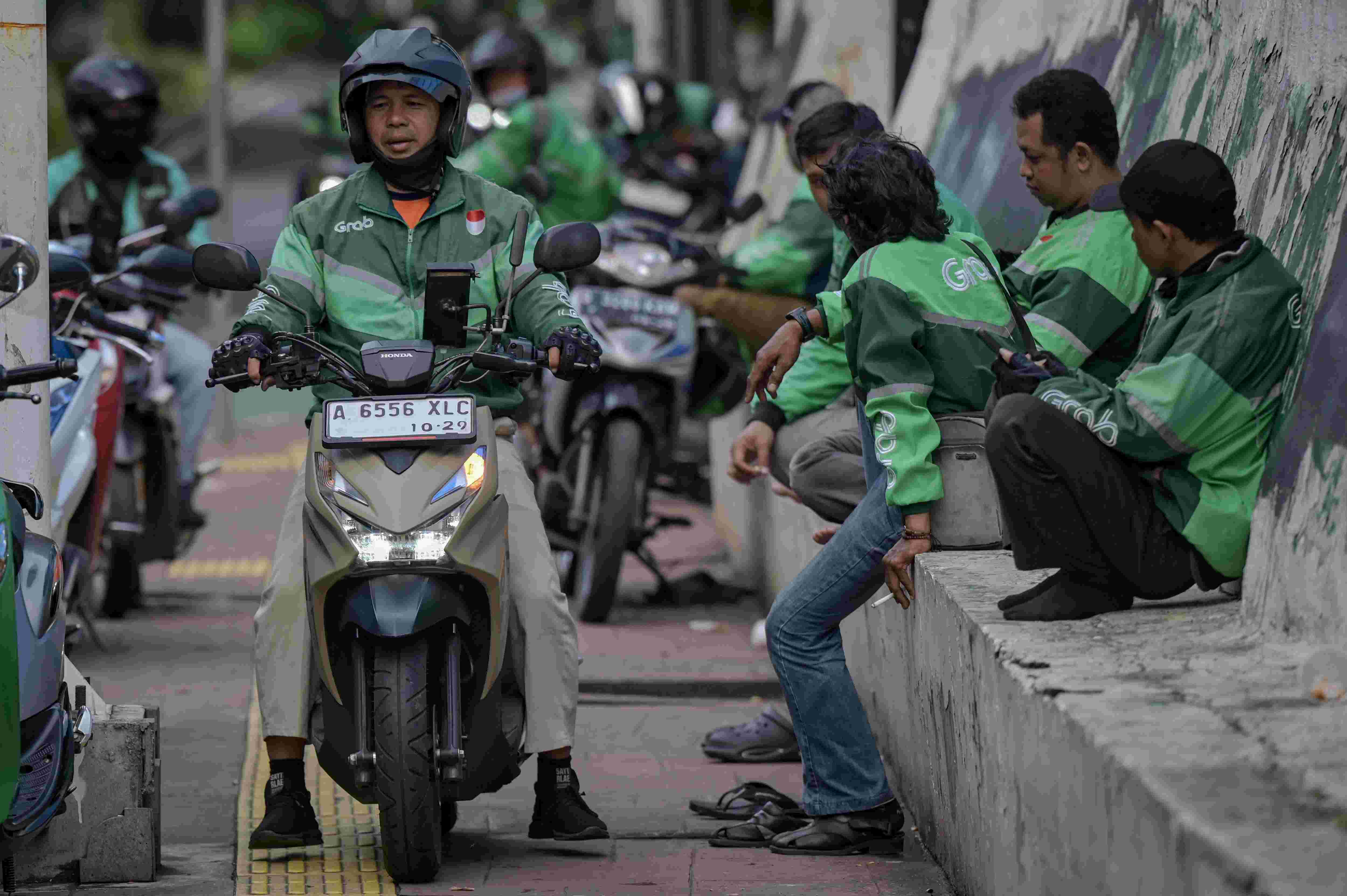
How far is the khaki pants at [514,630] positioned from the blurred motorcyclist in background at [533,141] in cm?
524

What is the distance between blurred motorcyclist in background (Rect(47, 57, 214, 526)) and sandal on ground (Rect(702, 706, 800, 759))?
11.5 ft

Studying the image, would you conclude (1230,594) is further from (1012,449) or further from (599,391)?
(599,391)

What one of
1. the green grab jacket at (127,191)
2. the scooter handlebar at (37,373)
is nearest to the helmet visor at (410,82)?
the scooter handlebar at (37,373)

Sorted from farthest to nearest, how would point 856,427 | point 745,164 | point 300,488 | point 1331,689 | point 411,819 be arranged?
point 745,164, point 856,427, point 300,488, point 411,819, point 1331,689

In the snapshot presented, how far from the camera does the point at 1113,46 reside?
23.1ft

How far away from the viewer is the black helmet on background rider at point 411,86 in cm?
503

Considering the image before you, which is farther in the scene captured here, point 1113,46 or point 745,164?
point 745,164

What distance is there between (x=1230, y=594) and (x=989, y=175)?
3.62m

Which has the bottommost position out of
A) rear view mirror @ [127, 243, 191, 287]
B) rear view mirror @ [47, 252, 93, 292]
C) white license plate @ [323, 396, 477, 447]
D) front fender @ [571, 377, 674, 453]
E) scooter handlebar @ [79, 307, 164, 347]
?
front fender @ [571, 377, 674, 453]

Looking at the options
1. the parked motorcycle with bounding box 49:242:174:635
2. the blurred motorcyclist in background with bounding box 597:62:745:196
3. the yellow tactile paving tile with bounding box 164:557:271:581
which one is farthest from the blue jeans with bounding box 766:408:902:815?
the blurred motorcyclist in background with bounding box 597:62:745:196

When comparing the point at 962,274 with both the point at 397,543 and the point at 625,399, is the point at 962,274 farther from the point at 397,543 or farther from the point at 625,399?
the point at 625,399

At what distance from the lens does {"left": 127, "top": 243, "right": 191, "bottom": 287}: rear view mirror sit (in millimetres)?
6785

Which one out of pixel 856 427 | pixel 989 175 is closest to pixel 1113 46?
pixel 989 175

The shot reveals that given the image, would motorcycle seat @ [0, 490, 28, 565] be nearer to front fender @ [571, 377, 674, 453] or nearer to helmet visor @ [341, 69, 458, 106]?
helmet visor @ [341, 69, 458, 106]
